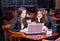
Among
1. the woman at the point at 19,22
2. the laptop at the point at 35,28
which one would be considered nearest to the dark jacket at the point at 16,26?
the woman at the point at 19,22

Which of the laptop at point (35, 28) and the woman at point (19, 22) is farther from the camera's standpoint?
the woman at point (19, 22)

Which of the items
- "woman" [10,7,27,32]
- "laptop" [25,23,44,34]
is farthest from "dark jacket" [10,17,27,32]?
"laptop" [25,23,44,34]

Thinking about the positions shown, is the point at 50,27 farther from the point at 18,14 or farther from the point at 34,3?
the point at 34,3

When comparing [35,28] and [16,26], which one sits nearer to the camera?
[35,28]

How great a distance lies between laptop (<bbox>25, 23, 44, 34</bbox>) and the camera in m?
3.63

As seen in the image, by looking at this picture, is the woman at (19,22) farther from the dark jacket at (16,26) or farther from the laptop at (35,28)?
the laptop at (35,28)

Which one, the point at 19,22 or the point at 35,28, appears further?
the point at 19,22

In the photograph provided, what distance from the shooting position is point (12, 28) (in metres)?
4.05

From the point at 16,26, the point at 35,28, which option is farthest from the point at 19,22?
the point at 35,28

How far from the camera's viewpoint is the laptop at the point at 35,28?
363 cm

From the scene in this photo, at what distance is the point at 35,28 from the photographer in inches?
145

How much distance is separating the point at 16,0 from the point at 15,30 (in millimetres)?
Answer: 4390

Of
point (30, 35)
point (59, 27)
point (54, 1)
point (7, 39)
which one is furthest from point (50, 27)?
point (54, 1)

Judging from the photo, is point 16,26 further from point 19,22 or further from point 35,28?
point 35,28
